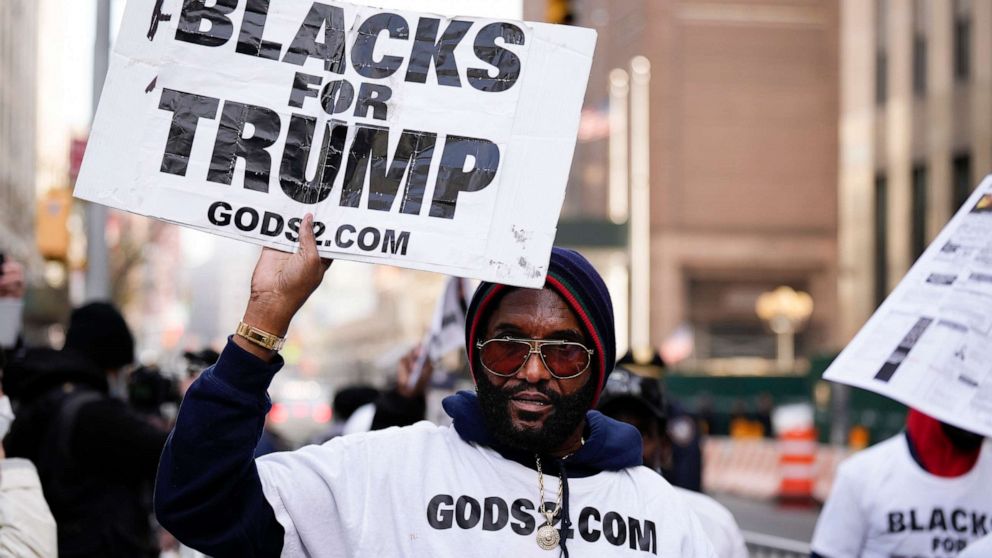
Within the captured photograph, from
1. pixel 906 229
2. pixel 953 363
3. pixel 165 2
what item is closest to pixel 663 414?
pixel 953 363

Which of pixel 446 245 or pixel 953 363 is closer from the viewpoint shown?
pixel 446 245

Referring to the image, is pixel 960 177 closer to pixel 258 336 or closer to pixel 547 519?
pixel 547 519

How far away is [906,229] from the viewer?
105 ft

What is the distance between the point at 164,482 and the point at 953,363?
7.79 feet

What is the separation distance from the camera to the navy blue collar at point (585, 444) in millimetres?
3039

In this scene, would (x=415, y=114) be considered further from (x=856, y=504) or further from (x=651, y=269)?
(x=651, y=269)

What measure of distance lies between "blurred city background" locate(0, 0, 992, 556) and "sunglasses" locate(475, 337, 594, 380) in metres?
27.0

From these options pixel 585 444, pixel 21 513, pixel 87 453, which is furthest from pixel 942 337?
pixel 87 453

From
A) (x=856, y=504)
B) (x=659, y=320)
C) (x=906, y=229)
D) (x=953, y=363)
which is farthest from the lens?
(x=659, y=320)

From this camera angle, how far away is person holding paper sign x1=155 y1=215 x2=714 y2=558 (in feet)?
8.98

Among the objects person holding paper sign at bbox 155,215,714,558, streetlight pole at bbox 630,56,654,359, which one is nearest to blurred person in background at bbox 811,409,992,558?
person holding paper sign at bbox 155,215,714,558

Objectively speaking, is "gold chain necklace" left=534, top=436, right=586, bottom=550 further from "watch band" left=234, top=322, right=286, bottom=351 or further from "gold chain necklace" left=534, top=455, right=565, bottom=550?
"watch band" left=234, top=322, right=286, bottom=351

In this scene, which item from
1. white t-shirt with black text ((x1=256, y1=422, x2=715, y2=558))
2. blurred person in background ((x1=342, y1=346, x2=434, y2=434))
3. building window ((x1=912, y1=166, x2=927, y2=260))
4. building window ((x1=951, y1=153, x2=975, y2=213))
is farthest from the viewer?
building window ((x1=912, y1=166, x2=927, y2=260))

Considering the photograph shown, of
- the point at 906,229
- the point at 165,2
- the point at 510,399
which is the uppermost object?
the point at 906,229
